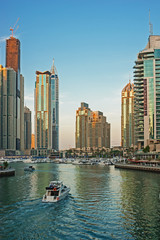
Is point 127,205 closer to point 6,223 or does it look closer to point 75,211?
point 75,211

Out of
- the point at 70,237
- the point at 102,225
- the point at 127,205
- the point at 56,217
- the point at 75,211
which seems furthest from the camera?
the point at 127,205

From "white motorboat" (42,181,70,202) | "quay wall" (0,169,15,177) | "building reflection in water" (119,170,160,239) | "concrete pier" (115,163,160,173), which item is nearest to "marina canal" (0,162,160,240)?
"building reflection in water" (119,170,160,239)

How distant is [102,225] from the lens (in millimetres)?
40000

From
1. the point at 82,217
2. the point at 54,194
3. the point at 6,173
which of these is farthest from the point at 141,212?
the point at 6,173

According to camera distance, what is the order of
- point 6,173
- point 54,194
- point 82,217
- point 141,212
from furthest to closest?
point 6,173 → point 54,194 → point 141,212 → point 82,217

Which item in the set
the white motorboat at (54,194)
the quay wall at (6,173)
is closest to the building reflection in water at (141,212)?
the white motorboat at (54,194)

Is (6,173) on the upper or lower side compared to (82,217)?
lower

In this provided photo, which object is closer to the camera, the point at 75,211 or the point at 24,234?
the point at 24,234

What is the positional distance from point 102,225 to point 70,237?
6290 mm

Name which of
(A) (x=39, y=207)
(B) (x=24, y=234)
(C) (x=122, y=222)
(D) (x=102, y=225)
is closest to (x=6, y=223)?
(B) (x=24, y=234)

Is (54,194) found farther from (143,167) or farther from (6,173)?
(143,167)

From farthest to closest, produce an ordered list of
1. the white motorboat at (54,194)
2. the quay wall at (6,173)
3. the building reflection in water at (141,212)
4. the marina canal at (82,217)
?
the quay wall at (6,173) → the white motorboat at (54,194) → the building reflection in water at (141,212) → the marina canal at (82,217)

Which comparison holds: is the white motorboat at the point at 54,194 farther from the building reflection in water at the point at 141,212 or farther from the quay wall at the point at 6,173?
the quay wall at the point at 6,173

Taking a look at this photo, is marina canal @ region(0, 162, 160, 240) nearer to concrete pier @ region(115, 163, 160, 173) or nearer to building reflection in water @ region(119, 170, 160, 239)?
building reflection in water @ region(119, 170, 160, 239)
